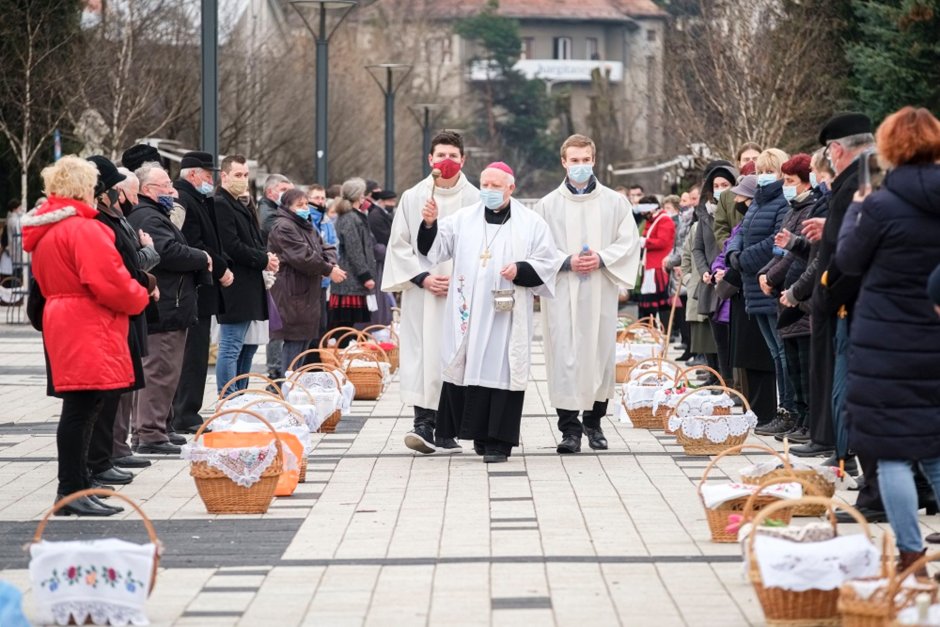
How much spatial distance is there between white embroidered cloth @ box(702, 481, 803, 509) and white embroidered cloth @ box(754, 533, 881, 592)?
66.0 inches

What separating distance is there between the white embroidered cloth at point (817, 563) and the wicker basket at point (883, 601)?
23cm

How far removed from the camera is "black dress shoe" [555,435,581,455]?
11969 millimetres

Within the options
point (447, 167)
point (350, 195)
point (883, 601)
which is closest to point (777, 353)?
point (447, 167)

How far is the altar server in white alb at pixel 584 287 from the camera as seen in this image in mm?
12039

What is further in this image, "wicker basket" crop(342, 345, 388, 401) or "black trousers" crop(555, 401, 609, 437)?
"wicker basket" crop(342, 345, 388, 401)

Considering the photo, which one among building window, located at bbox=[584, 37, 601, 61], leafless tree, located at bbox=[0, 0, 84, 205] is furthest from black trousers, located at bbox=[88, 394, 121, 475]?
building window, located at bbox=[584, 37, 601, 61]

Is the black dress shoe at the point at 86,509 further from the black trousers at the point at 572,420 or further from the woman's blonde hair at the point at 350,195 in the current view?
the woman's blonde hair at the point at 350,195

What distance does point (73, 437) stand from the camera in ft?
30.7

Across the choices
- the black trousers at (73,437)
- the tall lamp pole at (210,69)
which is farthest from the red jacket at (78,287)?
the tall lamp pole at (210,69)

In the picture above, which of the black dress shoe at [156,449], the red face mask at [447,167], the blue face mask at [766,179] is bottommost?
the black dress shoe at [156,449]

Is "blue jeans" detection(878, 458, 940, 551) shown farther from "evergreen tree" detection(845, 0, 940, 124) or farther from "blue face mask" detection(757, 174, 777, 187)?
"evergreen tree" detection(845, 0, 940, 124)

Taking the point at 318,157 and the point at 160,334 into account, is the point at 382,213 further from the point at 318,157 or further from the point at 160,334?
the point at 160,334

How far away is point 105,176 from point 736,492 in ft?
13.2

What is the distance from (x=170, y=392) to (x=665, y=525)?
4235 millimetres
